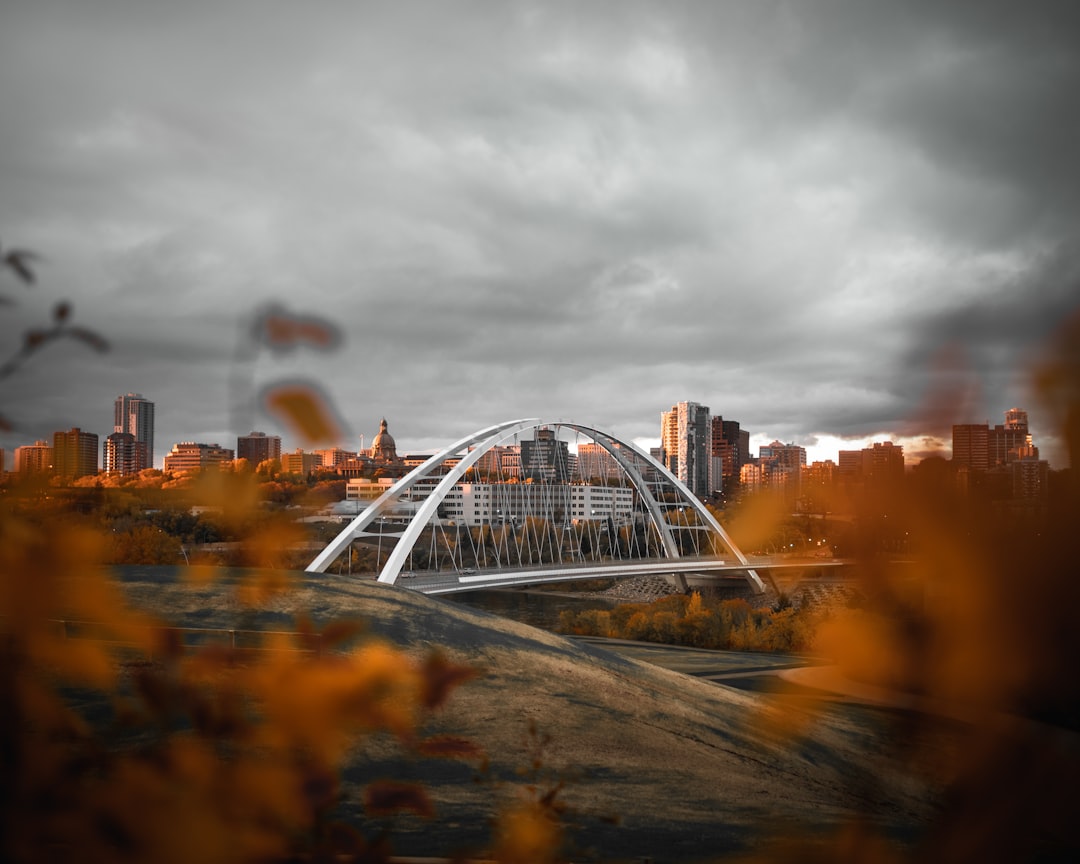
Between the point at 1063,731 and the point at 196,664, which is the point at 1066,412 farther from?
the point at 196,664

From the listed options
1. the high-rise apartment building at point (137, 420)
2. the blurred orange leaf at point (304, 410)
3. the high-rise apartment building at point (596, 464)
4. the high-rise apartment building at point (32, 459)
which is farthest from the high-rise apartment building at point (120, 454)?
the high-rise apartment building at point (596, 464)

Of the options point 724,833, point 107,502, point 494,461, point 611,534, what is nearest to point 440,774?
point 724,833

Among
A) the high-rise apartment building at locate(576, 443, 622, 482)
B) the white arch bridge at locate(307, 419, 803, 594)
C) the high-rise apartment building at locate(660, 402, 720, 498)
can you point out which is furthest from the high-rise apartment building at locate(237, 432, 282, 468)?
the high-rise apartment building at locate(660, 402, 720, 498)

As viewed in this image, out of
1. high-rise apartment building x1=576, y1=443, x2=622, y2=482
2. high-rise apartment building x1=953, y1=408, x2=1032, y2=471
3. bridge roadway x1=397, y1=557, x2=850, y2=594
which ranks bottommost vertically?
bridge roadway x1=397, y1=557, x2=850, y2=594

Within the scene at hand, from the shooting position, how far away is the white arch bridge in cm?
3634

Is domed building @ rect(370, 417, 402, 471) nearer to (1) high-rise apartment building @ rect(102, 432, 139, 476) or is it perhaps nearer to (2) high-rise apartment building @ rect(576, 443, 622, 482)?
(1) high-rise apartment building @ rect(102, 432, 139, 476)

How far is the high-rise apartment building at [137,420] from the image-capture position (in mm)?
2412

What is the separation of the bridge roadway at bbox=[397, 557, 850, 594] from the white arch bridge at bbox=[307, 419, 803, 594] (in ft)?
0.27

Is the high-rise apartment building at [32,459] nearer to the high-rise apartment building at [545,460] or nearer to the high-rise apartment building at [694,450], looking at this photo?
the high-rise apartment building at [545,460]

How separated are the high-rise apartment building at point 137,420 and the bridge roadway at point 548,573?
2363 cm

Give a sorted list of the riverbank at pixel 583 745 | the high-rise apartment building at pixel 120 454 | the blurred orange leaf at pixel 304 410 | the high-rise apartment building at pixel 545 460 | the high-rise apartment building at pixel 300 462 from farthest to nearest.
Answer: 1. the high-rise apartment building at pixel 545 460
2. the riverbank at pixel 583 745
3. the high-rise apartment building at pixel 120 454
4. the high-rise apartment building at pixel 300 462
5. the blurred orange leaf at pixel 304 410

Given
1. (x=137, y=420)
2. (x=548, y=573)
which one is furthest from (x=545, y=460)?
(x=137, y=420)

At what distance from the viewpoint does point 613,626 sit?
1208 inches

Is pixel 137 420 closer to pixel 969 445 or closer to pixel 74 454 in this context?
pixel 74 454
